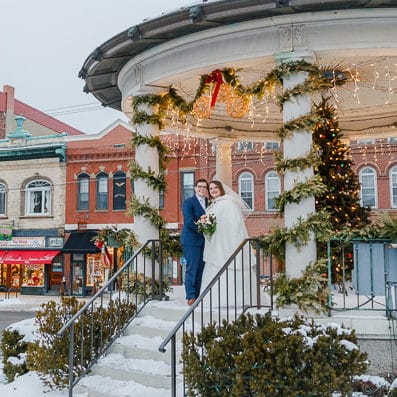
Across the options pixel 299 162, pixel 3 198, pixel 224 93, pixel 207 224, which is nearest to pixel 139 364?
pixel 207 224

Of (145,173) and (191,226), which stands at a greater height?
(145,173)

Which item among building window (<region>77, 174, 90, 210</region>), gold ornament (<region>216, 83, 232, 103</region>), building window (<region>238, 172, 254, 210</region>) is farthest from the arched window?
gold ornament (<region>216, 83, 232, 103</region>)

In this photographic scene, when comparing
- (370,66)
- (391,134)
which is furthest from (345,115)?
(370,66)

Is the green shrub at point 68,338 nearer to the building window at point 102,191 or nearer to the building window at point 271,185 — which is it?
the building window at point 271,185

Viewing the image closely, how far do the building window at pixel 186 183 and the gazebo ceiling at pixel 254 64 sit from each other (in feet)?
54.3

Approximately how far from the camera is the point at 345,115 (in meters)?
13.3

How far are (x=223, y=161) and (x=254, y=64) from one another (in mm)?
5459

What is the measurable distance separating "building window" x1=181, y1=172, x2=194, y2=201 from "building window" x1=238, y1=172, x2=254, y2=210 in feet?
8.76

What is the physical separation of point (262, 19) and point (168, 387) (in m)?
5.03

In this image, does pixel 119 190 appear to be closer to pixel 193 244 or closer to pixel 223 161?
pixel 223 161

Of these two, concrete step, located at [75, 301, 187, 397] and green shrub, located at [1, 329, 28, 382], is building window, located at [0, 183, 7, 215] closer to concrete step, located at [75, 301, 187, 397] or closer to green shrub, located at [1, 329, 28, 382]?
green shrub, located at [1, 329, 28, 382]

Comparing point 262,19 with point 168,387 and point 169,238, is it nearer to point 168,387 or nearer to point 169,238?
point 169,238

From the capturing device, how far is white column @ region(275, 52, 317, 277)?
24.1ft

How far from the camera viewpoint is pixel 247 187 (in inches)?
1185
